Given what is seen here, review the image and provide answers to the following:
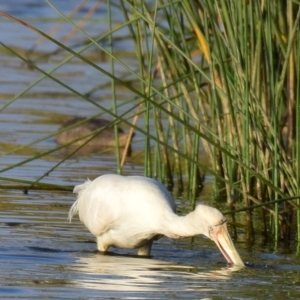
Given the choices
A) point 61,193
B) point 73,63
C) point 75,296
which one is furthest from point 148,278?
point 73,63

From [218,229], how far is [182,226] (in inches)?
11.1

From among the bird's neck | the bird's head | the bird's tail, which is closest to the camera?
the bird's head

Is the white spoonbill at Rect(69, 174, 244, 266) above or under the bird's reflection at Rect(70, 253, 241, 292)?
above

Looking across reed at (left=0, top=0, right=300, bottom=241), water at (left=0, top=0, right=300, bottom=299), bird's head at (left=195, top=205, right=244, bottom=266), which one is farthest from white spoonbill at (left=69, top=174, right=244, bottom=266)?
reed at (left=0, top=0, right=300, bottom=241)

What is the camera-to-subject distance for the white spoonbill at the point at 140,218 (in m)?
6.58

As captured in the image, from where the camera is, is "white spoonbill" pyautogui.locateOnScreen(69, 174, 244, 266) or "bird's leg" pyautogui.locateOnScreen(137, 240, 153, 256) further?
"bird's leg" pyautogui.locateOnScreen(137, 240, 153, 256)

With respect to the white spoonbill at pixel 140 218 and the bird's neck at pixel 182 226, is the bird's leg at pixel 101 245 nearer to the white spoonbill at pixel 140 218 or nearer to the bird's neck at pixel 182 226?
the white spoonbill at pixel 140 218

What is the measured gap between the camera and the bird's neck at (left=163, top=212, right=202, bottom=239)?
669 cm

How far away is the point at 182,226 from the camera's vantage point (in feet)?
22.1

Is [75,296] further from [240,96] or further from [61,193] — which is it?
[61,193]

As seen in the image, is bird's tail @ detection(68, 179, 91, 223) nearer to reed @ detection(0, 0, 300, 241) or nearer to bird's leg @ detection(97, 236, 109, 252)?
bird's leg @ detection(97, 236, 109, 252)

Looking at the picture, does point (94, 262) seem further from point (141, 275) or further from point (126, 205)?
point (141, 275)

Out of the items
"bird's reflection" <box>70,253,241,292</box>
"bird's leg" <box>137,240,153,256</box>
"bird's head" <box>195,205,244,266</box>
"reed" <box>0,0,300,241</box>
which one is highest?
"reed" <box>0,0,300,241</box>

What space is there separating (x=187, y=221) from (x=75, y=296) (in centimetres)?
124
